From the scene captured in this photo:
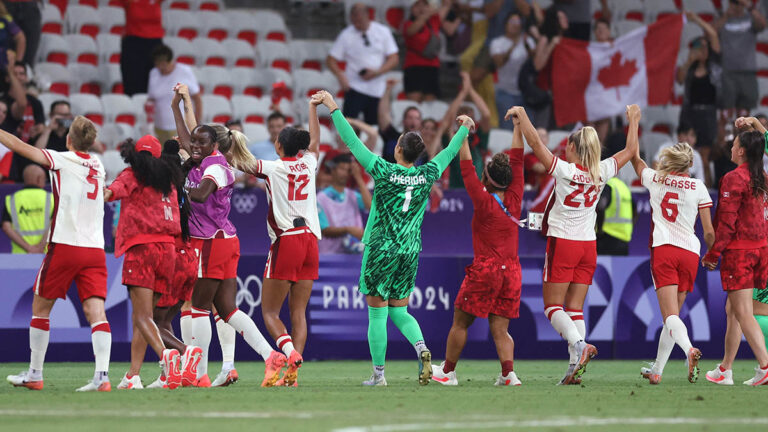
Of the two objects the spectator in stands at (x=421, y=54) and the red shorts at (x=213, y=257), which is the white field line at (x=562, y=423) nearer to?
the red shorts at (x=213, y=257)

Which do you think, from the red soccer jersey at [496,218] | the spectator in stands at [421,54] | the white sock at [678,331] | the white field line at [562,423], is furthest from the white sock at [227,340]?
the spectator in stands at [421,54]

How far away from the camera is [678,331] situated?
1085cm

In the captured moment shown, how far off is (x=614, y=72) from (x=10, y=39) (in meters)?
10.0

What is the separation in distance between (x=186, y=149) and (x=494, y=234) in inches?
114

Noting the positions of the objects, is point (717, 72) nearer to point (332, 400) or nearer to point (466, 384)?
point (466, 384)

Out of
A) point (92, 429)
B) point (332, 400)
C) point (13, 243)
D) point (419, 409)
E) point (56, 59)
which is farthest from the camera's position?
point (56, 59)

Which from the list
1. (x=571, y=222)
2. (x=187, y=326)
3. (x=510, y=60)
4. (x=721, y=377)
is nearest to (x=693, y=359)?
(x=721, y=377)

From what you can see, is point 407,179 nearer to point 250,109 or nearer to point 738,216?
point 738,216

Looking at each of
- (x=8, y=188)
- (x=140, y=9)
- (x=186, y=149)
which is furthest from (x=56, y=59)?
(x=186, y=149)

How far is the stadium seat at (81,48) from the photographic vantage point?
20.1 meters

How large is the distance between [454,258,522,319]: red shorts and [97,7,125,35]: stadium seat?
12.0 metres

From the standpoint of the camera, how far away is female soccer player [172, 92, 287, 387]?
10414mm

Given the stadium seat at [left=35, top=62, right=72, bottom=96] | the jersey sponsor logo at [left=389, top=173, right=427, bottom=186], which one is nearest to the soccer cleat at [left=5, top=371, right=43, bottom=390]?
the jersey sponsor logo at [left=389, top=173, right=427, bottom=186]

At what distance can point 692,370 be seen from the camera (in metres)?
10.8
